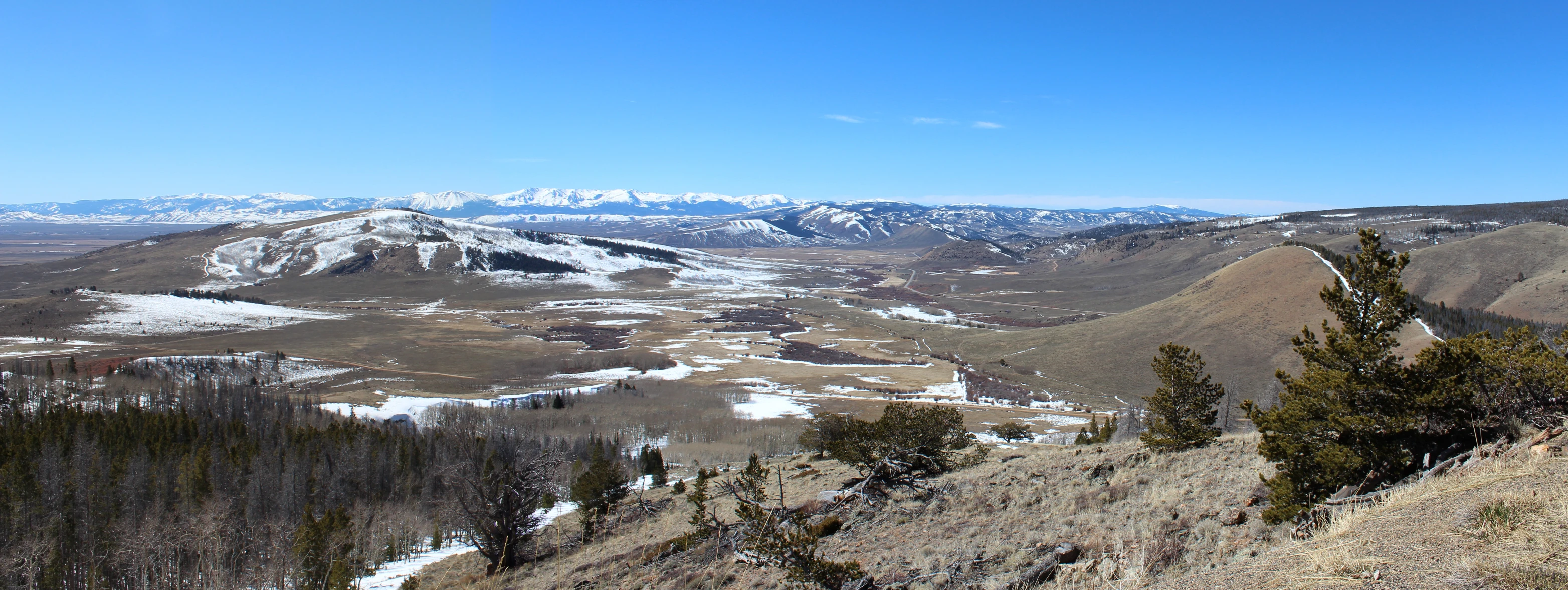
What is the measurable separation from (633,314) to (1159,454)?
173m

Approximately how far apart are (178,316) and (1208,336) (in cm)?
20502

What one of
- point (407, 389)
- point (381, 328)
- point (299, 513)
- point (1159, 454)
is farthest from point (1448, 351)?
point (381, 328)

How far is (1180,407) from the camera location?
101ft

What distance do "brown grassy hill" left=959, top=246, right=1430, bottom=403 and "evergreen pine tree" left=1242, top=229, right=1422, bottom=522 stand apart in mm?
75968

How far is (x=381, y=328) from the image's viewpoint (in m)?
157

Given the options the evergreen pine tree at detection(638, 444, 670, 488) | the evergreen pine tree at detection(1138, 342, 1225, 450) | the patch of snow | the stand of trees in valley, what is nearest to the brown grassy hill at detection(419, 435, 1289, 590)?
the evergreen pine tree at detection(1138, 342, 1225, 450)

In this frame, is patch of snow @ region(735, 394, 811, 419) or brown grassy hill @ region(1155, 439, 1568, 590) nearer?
brown grassy hill @ region(1155, 439, 1568, 590)

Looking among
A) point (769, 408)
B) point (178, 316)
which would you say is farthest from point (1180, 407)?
point (178, 316)

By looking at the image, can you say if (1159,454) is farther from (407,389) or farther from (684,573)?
(407,389)

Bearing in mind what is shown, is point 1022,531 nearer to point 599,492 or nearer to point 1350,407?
point 1350,407

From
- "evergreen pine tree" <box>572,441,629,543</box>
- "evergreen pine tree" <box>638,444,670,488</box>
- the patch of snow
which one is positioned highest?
"evergreen pine tree" <box>572,441,629,543</box>

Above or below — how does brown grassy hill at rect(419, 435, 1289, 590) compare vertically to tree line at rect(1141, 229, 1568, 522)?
below

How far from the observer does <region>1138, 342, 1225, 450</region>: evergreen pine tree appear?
25969 mm

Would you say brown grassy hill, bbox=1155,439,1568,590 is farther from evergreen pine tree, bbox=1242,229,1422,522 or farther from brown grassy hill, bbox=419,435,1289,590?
evergreen pine tree, bbox=1242,229,1422,522
